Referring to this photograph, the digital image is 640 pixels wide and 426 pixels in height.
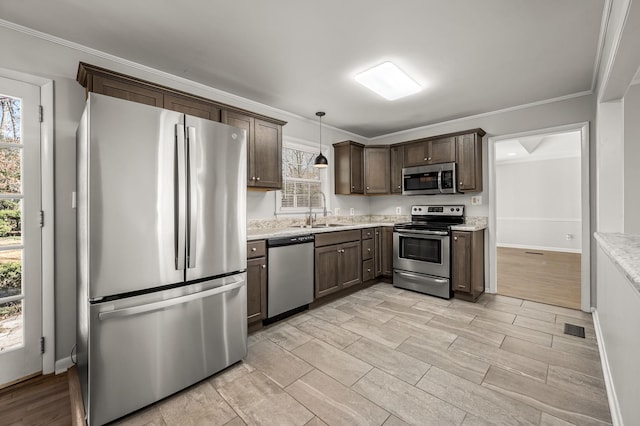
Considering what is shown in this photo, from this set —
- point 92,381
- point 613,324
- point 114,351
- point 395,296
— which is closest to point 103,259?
point 114,351

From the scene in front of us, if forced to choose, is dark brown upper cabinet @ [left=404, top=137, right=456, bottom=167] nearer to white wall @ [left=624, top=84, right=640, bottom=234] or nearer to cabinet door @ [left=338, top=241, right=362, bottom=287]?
cabinet door @ [left=338, top=241, right=362, bottom=287]

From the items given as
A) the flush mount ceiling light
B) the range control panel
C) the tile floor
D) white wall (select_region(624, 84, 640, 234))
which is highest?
the flush mount ceiling light

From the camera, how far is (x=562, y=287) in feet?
13.4

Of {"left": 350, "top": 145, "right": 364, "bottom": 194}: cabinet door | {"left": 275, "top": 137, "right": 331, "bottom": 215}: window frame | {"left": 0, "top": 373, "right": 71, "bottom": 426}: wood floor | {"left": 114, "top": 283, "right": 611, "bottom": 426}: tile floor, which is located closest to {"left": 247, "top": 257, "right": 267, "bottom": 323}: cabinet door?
{"left": 114, "top": 283, "right": 611, "bottom": 426}: tile floor

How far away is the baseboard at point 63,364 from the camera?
2.16 meters

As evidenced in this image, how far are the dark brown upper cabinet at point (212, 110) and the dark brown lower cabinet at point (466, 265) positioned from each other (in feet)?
7.88

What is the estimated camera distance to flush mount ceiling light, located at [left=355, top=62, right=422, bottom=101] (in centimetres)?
272

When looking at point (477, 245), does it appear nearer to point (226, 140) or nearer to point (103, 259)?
point (226, 140)

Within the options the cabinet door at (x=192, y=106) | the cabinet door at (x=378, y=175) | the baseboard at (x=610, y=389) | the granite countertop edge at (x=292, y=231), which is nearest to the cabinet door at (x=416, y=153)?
the cabinet door at (x=378, y=175)

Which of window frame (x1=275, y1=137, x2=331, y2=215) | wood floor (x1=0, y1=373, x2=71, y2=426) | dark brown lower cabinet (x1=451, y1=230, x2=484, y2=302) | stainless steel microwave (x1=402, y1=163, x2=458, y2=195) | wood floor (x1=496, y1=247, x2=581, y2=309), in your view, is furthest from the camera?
stainless steel microwave (x1=402, y1=163, x2=458, y2=195)

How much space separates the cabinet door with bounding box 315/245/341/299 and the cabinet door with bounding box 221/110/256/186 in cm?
114

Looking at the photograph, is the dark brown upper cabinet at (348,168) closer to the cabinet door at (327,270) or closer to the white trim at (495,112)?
the white trim at (495,112)

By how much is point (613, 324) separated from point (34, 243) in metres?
3.94

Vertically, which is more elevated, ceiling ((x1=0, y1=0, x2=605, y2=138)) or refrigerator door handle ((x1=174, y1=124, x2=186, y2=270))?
ceiling ((x1=0, y1=0, x2=605, y2=138))
